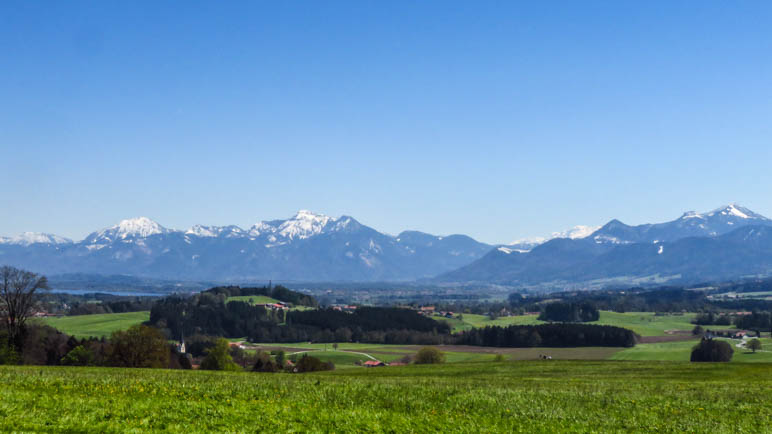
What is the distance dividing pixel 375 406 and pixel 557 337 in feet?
559

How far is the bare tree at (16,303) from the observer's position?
77.9 metres

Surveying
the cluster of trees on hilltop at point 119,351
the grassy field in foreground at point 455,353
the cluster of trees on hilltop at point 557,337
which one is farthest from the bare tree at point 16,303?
the cluster of trees on hilltop at point 557,337

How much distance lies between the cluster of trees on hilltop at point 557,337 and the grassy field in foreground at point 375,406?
149 meters

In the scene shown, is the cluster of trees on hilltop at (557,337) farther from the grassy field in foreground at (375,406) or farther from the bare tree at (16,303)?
the grassy field in foreground at (375,406)

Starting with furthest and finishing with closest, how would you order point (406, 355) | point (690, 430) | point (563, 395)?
point (406, 355), point (563, 395), point (690, 430)

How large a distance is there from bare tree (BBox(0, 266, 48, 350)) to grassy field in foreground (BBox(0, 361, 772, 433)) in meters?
53.3

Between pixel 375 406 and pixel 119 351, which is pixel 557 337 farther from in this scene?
pixel 375 406

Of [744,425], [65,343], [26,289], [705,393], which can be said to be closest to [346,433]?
[744,425]

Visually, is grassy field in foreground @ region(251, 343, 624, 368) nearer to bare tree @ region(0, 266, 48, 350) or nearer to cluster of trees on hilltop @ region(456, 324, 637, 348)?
cluster of trees on hilltop @ region(456, 324, 637, 348)

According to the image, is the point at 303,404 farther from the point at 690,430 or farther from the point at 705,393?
the point at 705,393

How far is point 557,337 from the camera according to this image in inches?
7392

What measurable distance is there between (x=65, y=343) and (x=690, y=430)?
109470mm

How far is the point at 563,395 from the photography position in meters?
33.8

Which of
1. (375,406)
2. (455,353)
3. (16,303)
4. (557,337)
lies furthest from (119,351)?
(557,337)
